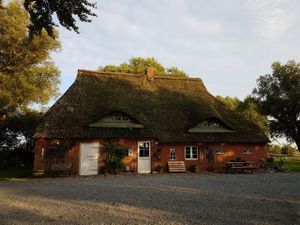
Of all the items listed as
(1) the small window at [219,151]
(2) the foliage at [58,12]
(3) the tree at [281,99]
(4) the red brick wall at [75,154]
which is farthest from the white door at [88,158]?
(3) the tree at [281,99]

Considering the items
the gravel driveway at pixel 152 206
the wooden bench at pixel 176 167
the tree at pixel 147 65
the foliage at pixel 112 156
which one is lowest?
the gravel driveway at pixel 152 206

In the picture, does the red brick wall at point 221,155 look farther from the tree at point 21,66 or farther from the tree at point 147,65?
the tree at point 147,65

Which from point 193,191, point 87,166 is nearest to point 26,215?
point 193,191

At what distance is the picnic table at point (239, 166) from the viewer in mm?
25647

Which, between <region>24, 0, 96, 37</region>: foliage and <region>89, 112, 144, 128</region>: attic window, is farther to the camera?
<region>89, 112, 144, 128</region>: attic window

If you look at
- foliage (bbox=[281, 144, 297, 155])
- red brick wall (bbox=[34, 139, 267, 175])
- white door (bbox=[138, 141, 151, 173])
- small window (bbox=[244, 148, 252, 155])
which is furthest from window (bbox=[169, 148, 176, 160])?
foliage (bbox=[281, 144, 297, 155])

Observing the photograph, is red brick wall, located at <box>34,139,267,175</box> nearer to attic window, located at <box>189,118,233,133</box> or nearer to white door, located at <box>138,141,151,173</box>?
white door, located at <box>138,141,151,173</box>

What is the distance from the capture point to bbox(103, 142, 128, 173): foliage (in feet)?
80.2

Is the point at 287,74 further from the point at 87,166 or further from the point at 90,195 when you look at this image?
the point at 90,195

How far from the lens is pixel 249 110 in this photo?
60156 millimetres

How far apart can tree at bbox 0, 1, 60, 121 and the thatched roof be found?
322 centimetres

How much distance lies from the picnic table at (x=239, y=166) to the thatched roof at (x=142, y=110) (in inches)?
82.4

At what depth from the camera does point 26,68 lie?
29.2m

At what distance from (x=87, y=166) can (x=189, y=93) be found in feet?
44.1
